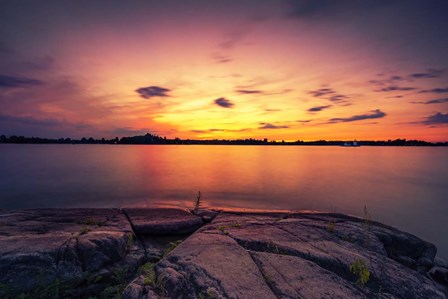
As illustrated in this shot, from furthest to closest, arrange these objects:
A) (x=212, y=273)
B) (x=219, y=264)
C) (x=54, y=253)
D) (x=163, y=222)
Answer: (x=163, y=222) → (x=54, y=253) → (x=219, y=264) → (x=212, y=273)

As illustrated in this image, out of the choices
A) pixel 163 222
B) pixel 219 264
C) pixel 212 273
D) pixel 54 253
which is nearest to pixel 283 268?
Result: pixel 219 264

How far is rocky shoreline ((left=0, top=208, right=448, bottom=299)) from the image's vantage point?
529cm

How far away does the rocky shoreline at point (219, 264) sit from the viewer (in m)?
5.29

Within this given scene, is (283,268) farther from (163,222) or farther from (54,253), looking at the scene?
(163,222)

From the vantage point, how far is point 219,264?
5.87 m

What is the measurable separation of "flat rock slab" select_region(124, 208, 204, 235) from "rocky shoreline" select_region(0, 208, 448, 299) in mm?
295

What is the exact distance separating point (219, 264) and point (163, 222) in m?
5.15

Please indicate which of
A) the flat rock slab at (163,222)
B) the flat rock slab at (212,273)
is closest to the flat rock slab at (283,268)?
the flat rock slab at (212,273)

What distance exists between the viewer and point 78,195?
22391 mm

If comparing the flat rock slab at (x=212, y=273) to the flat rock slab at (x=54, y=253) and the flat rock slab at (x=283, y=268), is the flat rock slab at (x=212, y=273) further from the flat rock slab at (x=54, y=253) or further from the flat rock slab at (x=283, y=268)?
the flat rock slab at (x=54, y=253)

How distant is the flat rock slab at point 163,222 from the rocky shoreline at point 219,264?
30 centimetres

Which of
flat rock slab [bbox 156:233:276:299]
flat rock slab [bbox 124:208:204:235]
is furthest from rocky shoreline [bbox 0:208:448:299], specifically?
flat rock slab [bbox 124:208:204:235]

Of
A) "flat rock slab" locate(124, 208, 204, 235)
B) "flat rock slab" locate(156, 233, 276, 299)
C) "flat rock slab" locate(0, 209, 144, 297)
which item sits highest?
"flat rock slab" locate(156, 233, 276, 299)

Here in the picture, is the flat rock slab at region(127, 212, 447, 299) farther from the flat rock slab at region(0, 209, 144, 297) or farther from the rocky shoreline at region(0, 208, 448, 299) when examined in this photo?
the flat rock slab at region(0, 209, 144, 297)
